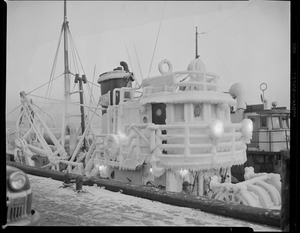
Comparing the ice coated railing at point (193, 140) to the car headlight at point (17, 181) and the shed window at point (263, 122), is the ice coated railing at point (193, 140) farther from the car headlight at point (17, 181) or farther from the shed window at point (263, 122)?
the shed window at point (263, 122)

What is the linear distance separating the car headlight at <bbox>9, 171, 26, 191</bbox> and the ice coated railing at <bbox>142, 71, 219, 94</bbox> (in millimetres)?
5709

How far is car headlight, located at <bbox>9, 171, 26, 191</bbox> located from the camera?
11.7 ft

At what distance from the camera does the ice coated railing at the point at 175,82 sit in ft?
28.0

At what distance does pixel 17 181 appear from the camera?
3.61 m

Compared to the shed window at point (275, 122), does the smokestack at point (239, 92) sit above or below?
above

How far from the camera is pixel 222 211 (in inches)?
163

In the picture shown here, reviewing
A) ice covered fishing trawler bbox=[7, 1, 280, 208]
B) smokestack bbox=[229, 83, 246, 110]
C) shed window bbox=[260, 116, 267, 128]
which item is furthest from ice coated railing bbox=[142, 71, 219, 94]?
shed window bbox=[260, 116, 267, 128]

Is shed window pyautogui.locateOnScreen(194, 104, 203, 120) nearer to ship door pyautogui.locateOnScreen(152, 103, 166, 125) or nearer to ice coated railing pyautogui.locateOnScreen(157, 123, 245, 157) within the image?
ice coated railing pyautogui.locateOnScreen(157, 123, 245, 157)

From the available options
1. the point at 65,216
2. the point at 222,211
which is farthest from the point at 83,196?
the point at 222,211

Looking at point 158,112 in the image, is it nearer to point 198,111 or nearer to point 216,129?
point 198,111

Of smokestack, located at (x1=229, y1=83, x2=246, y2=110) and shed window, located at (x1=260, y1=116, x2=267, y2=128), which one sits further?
shed window, located at (x1=260, y1=116, x2=267, y2=128)

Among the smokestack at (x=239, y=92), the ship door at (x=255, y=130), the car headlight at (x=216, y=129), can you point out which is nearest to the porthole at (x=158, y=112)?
the car headlight at (x=216, y=129)

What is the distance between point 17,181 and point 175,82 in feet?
19.2

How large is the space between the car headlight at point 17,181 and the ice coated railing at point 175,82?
571 cm
